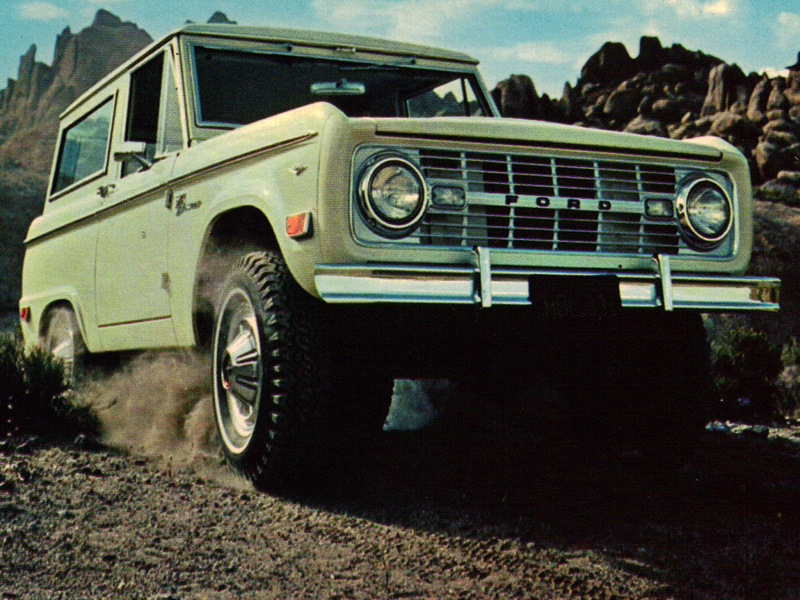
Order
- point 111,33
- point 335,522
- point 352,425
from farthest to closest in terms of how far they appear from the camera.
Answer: point 111,33 → point 352,425 → point 335,522

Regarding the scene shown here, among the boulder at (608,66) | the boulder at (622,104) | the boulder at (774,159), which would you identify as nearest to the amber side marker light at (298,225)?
the boulder at (774,159)

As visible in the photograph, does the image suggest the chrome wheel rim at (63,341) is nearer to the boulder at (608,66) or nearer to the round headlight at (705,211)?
the round headlight at (705,211)

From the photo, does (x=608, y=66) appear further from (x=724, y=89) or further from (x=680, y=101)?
(x=724, y=89)

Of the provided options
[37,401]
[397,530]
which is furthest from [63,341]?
[397,530]

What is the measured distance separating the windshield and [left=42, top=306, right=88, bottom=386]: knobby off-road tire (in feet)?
5.91

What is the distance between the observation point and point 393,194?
10.3 ft

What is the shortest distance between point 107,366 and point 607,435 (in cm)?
Answer: 286

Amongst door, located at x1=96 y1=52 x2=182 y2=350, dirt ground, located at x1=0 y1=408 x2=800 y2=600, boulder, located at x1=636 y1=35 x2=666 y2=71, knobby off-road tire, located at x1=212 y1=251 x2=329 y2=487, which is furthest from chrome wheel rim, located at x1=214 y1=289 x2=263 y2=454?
boulder, located at x1=636 y1=35 x2=666 y2=71

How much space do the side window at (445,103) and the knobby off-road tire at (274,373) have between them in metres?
1.65

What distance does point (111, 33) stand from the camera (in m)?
116

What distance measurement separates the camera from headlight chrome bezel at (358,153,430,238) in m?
3.09

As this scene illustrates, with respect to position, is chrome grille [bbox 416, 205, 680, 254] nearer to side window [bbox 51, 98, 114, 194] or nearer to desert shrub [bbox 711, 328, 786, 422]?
side window [bbox 51, 98, 114, 194]

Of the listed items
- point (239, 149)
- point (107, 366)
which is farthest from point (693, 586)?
point (107, 366)

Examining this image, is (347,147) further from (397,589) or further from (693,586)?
(693,586)
